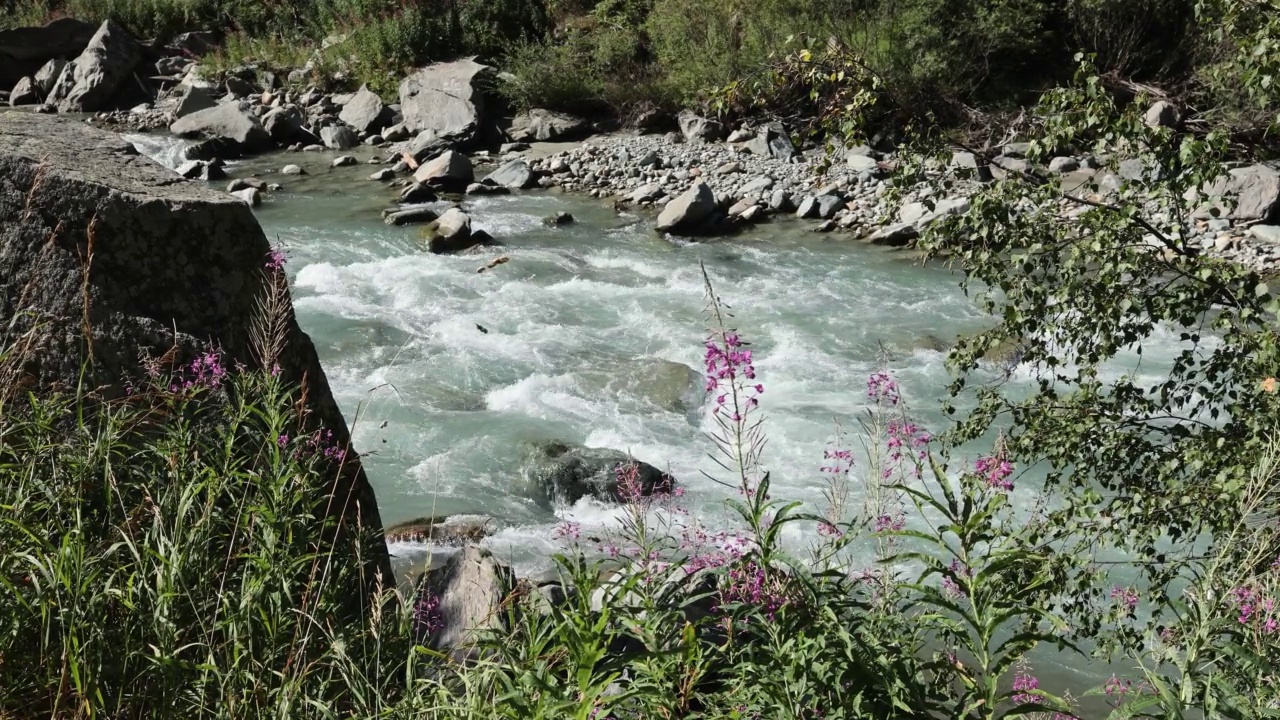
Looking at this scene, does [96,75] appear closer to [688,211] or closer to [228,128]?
[228,128]

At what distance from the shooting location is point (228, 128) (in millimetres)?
19906

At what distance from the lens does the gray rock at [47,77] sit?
23.3 meters

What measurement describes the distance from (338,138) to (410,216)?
591cm

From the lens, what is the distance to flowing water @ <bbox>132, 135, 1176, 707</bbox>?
331 inches

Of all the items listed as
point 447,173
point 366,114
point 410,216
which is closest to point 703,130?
point 447,173

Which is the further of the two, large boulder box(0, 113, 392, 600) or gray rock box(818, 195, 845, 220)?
gray rock box(818, 195, 845, 220)

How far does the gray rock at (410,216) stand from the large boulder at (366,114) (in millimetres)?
5948

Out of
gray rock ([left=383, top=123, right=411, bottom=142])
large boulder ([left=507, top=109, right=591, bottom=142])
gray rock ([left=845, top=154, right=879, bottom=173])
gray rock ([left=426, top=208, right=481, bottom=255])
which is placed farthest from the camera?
gray rock ([left=383, top=123, right=411, bottom=142])

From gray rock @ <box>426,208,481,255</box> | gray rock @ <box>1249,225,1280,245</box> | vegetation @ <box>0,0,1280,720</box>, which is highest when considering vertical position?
vegetation @ <box>0,0,1280,720</box>

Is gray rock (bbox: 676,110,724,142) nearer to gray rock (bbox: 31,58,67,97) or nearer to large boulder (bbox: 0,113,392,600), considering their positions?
gray rock (bbox: 31,58,67,97)

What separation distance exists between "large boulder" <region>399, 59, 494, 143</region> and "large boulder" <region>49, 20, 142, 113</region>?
21.2 ft

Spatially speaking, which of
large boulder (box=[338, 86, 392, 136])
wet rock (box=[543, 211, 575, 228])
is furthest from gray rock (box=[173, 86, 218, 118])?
wet rock (box=[543, 211, 575, 228])

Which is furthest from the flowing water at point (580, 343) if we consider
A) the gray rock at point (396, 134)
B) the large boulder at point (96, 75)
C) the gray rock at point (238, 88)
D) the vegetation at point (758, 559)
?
the large boulder at point (96, 75)

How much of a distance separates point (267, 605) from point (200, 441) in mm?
861
